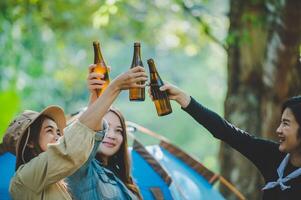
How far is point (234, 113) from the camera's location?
7.43 m

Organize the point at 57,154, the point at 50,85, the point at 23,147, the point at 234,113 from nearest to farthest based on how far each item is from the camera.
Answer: the point at 57,154 → the point at 23,147 → the point at 234,113 → the point at 50,85

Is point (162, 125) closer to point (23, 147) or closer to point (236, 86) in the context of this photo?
point (236, 86)

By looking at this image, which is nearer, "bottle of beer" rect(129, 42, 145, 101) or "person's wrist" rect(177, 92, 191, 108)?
"bottle of beer" rect(129, 42, 145, 101)

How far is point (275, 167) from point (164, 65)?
2488cm

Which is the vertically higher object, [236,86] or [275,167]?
[236,86]

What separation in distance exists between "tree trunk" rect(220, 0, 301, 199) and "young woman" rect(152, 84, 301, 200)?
109 inches

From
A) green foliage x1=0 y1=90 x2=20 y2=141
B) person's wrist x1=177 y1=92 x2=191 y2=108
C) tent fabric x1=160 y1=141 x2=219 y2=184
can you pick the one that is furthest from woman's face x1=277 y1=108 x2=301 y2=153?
tent fabric x1=160 y1=141 x2=219 y2=184

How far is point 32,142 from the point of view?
12.7 ft

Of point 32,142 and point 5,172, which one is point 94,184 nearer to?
point 32,142

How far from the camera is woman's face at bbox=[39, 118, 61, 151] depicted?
3.89 m

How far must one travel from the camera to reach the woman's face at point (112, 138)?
455 centimetres

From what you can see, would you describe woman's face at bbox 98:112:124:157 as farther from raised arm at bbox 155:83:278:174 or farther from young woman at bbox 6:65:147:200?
young woman at bbox 6:65:147:200

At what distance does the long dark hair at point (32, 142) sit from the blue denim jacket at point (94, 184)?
0.92 feet

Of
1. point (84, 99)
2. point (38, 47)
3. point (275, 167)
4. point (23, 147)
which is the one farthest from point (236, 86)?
point (84, 99)
